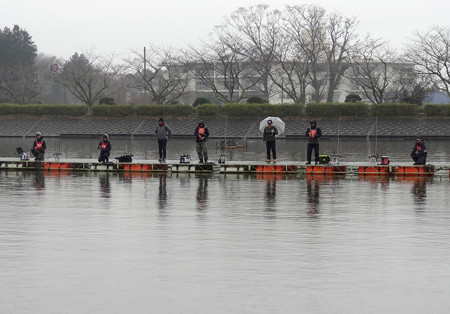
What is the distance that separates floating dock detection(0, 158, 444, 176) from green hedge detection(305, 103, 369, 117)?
3811 centimetres

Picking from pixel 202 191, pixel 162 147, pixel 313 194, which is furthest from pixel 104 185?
pixel 162 147

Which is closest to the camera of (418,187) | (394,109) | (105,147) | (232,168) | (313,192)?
(313,192)

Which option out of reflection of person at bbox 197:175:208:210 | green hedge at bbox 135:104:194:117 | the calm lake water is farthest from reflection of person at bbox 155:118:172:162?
green hedge at bbox 135:104:194:117

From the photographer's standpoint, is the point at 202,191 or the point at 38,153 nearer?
the point at 202,191

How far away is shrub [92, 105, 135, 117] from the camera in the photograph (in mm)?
71750

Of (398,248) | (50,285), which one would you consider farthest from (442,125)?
(50,285)

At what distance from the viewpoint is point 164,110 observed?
70750 millimetres

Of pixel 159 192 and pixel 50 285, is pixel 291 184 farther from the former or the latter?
pixel 50 285

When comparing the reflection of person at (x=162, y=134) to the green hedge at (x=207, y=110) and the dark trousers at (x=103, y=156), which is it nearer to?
the dark trousers at (x=103, y=156)

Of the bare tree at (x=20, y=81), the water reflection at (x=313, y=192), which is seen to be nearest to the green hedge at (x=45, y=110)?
the bare tree at (x=20, y=81)

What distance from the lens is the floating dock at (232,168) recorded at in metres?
25.8

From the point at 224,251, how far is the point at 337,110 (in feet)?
181

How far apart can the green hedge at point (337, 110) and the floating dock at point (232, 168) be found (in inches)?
1501

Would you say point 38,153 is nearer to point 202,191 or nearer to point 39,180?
point 39,180
